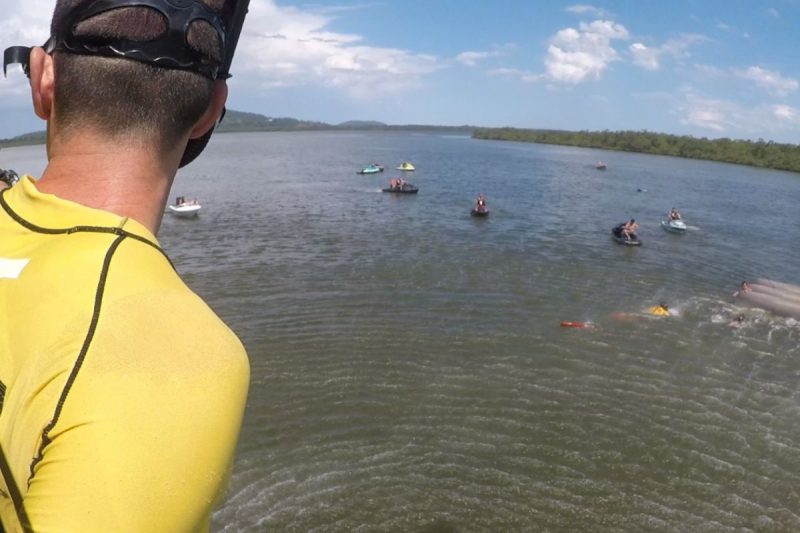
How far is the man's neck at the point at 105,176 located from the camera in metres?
1.49

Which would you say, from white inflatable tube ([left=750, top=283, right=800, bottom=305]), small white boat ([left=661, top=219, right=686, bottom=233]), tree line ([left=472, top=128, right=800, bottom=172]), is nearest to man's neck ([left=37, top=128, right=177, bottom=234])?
white inflatable tube ([left=750, top=283, right=800, bottom=305])

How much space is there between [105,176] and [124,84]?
24 centimetres

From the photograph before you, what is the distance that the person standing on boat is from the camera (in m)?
1.08

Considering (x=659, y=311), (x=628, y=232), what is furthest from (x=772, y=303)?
Result: (x=628, y=232)

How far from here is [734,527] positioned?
11.1 m

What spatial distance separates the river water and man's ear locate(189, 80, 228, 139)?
1018 cm

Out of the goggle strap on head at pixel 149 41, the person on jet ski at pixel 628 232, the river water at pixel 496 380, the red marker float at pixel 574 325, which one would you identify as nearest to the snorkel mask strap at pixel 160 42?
the goggle strap on head at pixel 149 41

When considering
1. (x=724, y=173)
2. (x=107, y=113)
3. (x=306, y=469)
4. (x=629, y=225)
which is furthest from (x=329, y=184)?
(x=724, y=173)

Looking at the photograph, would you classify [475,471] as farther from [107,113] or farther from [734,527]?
[107,113]

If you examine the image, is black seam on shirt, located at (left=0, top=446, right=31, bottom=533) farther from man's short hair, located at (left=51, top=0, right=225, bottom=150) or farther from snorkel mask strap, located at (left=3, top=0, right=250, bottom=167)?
snorkel mask strap, located at (left=3, top=0, right=250, bottom=167)

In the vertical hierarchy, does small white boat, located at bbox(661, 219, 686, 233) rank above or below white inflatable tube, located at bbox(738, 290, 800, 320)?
above

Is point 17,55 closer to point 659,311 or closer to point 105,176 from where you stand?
point 105,176

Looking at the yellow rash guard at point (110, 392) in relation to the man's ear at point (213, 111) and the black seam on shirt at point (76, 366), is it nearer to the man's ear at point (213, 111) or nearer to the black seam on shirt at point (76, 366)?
the black seam on shirt at point (76, 366)

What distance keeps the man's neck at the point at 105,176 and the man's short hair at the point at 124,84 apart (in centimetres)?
4
